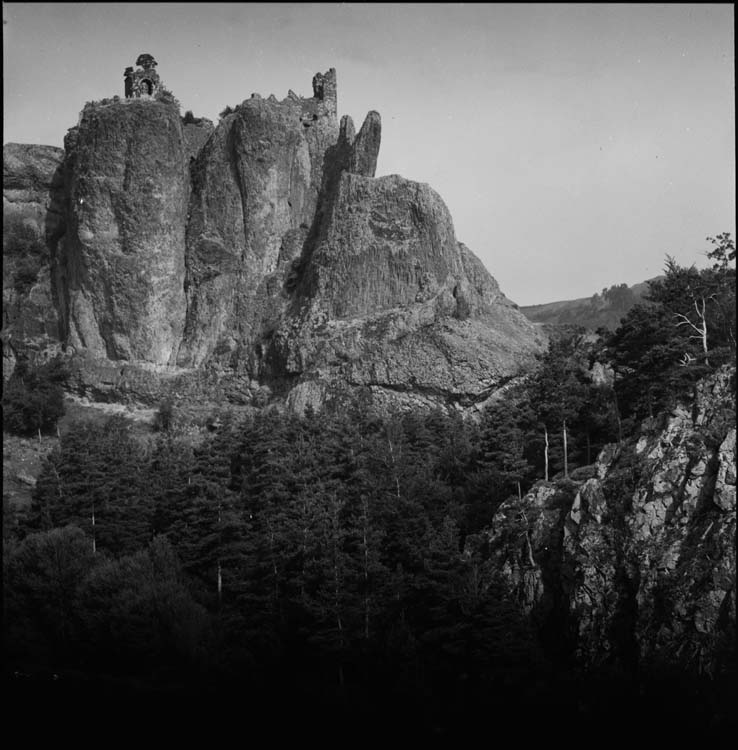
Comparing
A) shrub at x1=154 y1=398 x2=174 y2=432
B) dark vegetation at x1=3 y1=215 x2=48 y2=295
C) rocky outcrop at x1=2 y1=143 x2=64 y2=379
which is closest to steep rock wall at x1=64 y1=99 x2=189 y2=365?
rocky outcrop at x1=2 y1=143 x2=64 y2=379

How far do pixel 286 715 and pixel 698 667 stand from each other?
449 inches

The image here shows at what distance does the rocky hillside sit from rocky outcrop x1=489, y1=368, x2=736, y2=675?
23.2 m

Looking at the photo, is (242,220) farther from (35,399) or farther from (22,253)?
(35,399)

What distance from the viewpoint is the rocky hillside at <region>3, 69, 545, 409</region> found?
58062mm

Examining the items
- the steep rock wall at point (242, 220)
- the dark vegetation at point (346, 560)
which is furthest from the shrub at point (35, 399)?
the steep rock wall at point (242, 220)

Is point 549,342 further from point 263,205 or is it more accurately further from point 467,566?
point 467,566

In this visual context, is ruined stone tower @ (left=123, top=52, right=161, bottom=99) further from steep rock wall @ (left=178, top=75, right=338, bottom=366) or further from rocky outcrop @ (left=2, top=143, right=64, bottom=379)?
rocky outcrop @ (left=2, top=143, right=64, bottom=379)

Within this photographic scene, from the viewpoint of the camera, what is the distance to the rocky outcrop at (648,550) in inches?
1060

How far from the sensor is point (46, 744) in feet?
41.0

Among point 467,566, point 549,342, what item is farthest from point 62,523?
point 549,342

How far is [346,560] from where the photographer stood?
1340 inches

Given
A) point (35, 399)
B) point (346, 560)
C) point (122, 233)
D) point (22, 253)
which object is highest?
point (122, 233)

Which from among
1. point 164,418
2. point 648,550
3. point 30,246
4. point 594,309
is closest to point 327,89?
point 30,246

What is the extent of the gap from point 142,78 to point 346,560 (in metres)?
45.0
